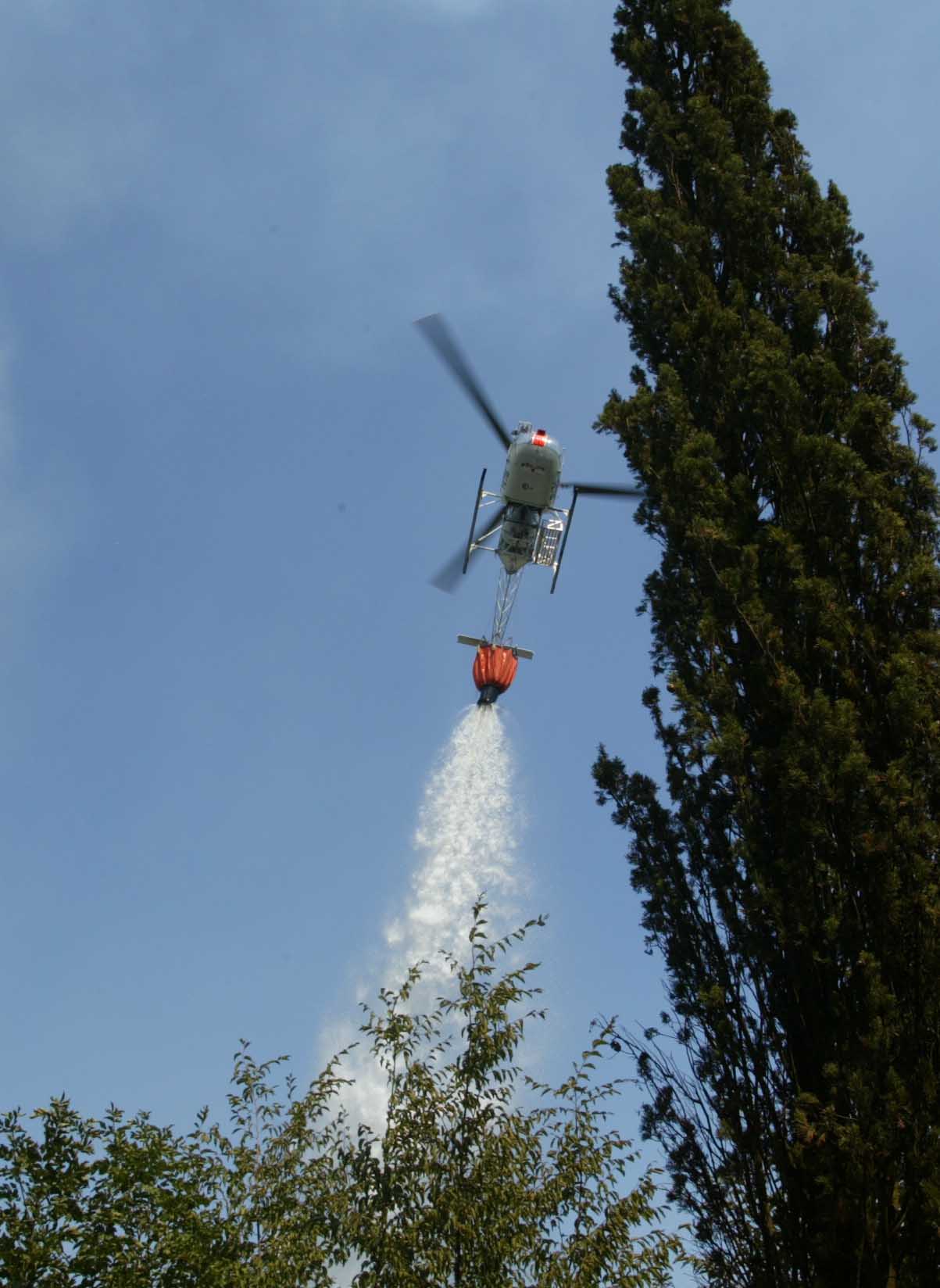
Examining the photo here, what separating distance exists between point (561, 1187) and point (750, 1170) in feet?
5.14

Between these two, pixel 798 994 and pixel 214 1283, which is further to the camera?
pixel 798 994

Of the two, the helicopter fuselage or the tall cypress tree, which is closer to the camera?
the tall cypress tree

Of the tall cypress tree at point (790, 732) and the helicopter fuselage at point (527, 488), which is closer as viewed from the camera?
the tall cypress tree at point (790, 732)

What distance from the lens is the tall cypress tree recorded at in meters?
9.38

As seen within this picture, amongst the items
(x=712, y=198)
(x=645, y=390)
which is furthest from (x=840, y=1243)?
(x=712, y=198)

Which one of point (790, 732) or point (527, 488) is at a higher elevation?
point (527, 488)

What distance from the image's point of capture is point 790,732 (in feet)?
35.5

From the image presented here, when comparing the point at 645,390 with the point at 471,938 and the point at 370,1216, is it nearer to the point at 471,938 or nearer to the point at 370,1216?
the point at 471,938

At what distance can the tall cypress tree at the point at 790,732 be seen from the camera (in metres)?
9.38

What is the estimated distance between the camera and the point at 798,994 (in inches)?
406

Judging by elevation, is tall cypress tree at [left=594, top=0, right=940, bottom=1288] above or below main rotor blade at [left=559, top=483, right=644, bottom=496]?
below

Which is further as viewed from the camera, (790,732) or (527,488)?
(527,488)

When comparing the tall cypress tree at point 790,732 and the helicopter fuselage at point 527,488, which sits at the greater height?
the helicopter fuselage at point 527,488

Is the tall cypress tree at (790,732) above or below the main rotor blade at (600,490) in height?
below
